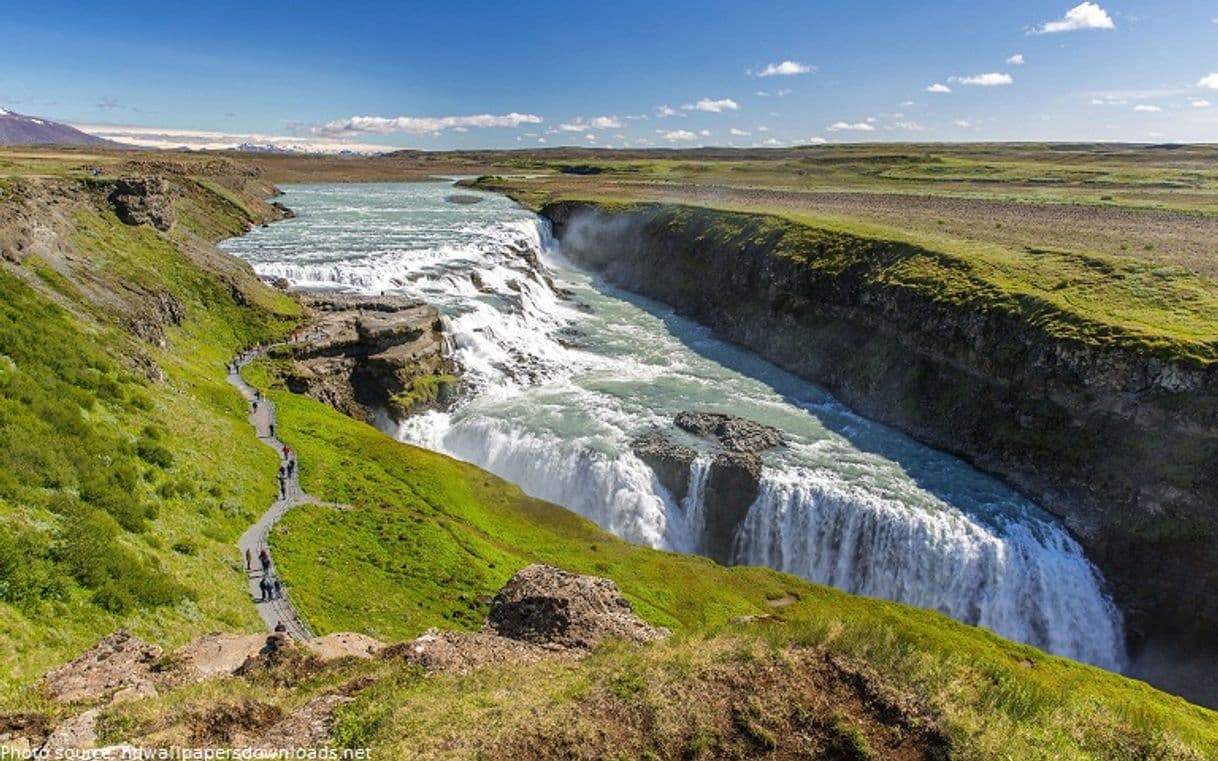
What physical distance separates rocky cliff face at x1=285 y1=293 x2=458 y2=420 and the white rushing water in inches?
78.4

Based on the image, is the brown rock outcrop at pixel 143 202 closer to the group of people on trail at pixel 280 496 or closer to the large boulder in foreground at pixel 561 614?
the group of people on trail at pixel 280 496

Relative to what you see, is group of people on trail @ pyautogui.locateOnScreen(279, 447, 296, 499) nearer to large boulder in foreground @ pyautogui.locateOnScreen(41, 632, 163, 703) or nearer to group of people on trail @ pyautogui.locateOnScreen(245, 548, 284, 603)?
group of people on trail @ pyautogui.locateOnScreen(245, 548, 284, 603)

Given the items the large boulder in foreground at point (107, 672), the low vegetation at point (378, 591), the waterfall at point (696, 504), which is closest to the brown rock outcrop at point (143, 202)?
the low vegetation at point (378, 591)

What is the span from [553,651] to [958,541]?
95.9 feet

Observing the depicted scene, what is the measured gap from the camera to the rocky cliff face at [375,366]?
47438 millimetres

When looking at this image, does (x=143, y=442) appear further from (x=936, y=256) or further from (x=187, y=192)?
(x=187, y=192)

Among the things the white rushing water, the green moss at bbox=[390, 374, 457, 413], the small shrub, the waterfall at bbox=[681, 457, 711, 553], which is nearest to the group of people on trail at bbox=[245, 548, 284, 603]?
the small shrub

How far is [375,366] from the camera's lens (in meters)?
49.2

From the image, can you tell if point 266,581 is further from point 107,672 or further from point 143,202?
point 143,202

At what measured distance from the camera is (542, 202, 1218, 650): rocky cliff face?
35.1 m

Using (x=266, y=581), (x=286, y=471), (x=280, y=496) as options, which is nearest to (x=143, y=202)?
(x=286, y=471)

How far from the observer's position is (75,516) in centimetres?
Result: 1867

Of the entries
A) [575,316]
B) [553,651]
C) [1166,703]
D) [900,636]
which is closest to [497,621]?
[553,651]

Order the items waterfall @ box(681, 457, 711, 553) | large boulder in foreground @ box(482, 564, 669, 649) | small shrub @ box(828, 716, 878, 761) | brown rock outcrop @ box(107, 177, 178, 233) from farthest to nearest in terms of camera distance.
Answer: brown rock outcrop @ box(107, 177, 178, 233) → waterfall @ box(681, 457, 711, 553) → large boulder in foreground @ box(482, 564, 669, 649) → small shrub @ box(828, 716, 878, 761)
